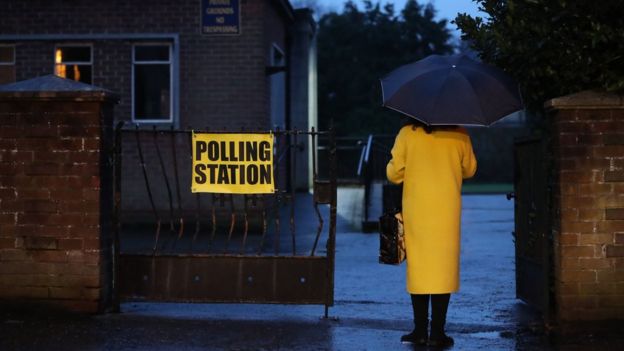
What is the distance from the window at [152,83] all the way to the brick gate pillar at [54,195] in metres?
8.11

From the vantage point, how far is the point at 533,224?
7.68 meters

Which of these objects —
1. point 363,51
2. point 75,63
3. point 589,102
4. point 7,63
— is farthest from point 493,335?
point 363,51

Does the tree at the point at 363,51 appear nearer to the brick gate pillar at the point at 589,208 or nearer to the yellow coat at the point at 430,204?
the brick gate pillar at the point at 589,208

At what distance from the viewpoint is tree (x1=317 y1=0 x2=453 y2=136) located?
3922cm

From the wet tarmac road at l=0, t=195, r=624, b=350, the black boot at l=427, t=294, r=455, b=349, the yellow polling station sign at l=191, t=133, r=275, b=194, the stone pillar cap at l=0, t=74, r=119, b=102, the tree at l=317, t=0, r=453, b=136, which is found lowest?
the wet tarmac road at l=0, t=195, r=624, b=350

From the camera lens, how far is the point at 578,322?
6902 millimetres

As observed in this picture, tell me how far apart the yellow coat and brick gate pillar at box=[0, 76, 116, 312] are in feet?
8.42

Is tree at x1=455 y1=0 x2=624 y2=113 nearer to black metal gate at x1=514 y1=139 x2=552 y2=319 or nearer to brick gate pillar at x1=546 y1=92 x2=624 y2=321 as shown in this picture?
brick gate pillar at x1=546 y1=92 x2=624 y2=321

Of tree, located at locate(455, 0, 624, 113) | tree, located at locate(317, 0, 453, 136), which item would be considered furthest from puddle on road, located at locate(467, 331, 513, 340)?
tree, located at locate(317, 0, 453, 136)

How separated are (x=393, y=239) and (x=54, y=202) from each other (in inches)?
113

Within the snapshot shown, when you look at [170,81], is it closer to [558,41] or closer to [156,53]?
[156,53]

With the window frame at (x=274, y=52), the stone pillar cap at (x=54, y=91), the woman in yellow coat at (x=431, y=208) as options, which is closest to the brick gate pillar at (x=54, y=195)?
the stone pillar cap at (x=54, y=91)

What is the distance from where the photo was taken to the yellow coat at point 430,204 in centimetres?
639

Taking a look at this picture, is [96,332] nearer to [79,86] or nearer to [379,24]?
[79,86]
